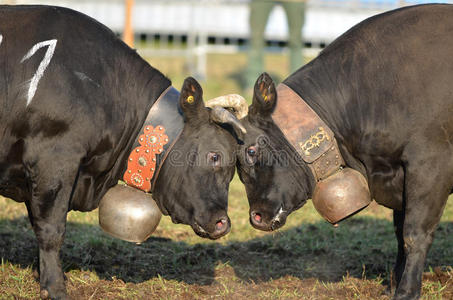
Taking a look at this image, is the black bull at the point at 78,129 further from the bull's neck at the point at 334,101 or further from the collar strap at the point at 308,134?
the bull's neck at the point at 334,101

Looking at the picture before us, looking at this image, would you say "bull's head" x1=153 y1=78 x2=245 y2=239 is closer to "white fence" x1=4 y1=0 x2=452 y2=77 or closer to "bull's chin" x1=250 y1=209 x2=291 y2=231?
"bull's chin" x1=250 y1=209 x2=291 y2=231

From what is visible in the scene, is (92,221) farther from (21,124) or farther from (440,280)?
(440,280)

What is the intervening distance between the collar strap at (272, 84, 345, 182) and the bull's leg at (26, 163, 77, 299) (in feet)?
4.70

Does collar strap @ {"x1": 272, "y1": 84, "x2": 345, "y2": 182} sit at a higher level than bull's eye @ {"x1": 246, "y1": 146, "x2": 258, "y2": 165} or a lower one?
higher

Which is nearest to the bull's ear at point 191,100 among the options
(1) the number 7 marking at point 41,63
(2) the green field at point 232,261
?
(1) the number 7 marking at point 41,63

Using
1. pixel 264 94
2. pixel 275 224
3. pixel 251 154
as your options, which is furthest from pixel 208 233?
pixel 264 94

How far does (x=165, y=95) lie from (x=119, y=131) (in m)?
0.44

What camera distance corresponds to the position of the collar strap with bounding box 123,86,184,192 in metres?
5.06

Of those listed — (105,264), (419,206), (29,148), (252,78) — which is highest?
(29,148)

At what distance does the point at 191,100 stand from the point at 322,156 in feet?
3.12

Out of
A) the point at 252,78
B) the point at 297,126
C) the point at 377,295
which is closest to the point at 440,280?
the point at 377,295

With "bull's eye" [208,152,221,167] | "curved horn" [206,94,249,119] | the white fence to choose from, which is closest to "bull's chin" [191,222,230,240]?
"bull's eye" [208,152,221,167]

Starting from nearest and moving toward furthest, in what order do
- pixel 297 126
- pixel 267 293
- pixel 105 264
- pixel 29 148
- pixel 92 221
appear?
pixel 29 148, pixel 297 126, pixel 267 293, pixel 105 264, pixel 92 221

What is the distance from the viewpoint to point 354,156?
5.21 meters
